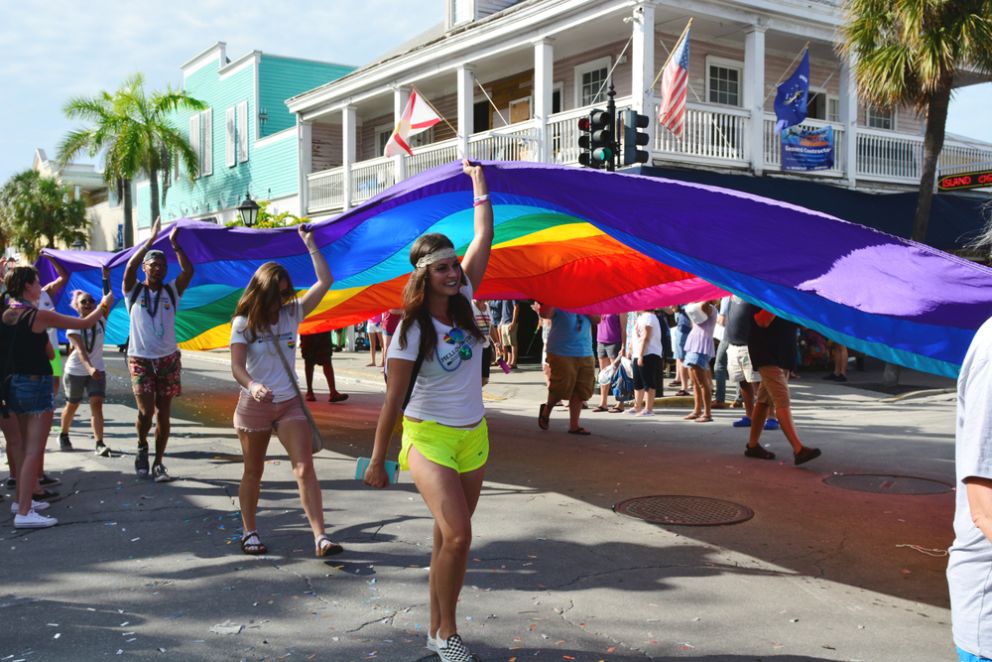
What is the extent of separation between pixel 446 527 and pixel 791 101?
15383 mm

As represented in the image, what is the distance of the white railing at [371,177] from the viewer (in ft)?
78.3

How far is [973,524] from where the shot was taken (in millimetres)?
2209

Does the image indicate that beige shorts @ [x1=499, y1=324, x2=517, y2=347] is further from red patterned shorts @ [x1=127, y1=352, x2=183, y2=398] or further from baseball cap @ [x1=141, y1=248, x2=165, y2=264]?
baseball cap @ [x1=141, y1=248, x2=165, y2=264]

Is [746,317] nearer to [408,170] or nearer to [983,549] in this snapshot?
[983,549]

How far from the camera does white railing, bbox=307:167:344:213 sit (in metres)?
26.0

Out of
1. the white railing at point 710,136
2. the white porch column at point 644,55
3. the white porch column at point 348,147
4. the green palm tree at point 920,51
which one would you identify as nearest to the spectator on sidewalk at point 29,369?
the white porch column at point 644,55

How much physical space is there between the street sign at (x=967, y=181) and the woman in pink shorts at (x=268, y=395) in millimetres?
13923

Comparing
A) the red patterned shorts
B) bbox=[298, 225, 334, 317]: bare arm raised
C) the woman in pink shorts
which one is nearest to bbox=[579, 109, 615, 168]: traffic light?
the red patterned shorts

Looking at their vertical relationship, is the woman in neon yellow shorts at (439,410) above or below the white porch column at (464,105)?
below

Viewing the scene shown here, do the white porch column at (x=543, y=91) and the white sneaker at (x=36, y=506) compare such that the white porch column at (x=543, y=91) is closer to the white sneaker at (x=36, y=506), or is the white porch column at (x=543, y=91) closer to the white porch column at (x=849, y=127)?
the white porch column at (x=849, y=127)

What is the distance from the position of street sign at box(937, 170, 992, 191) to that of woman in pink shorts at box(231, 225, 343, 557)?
13923mm

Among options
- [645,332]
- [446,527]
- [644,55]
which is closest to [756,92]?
[644,55]

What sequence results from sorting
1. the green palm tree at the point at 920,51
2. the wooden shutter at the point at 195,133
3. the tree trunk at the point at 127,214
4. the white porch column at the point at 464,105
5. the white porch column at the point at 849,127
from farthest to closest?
the tree trunk at the point at 127,214 → the wooden shutter at the point at 195,133 → the white porch column at the point at 464,105 → the white porch column at the point at 849,127 → the green palm tree at the point at 920,51

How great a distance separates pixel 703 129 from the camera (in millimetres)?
17641
